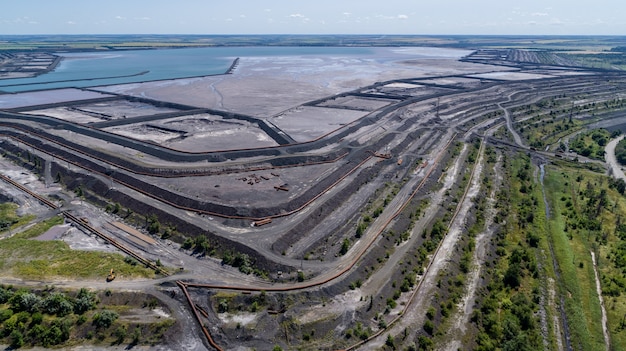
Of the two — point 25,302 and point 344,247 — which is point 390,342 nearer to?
point 344,247

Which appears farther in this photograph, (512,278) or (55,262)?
(55,262)

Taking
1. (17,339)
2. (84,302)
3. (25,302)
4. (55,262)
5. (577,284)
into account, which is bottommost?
(17,339)

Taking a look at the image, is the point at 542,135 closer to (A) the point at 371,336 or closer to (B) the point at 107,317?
(A) the point at 371,336

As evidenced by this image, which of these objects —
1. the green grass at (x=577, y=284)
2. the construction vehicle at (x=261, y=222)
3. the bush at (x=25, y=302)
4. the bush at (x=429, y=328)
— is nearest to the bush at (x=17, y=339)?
the bush at (x=25, y=302)

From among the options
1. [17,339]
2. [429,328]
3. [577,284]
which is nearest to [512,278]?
[577,284]

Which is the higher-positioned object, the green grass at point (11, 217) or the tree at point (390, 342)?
the green grass at point (11, 217)

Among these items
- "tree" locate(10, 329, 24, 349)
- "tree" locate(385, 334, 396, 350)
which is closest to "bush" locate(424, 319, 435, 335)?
"tree" locate(385, 334, 396, 350)

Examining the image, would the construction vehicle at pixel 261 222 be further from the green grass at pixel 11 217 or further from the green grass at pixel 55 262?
the green grass at pixel 11 217

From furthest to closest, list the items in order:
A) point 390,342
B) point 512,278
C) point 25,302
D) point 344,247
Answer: point 344,247 → point 512,278 → point 25,302 → point 390,342
